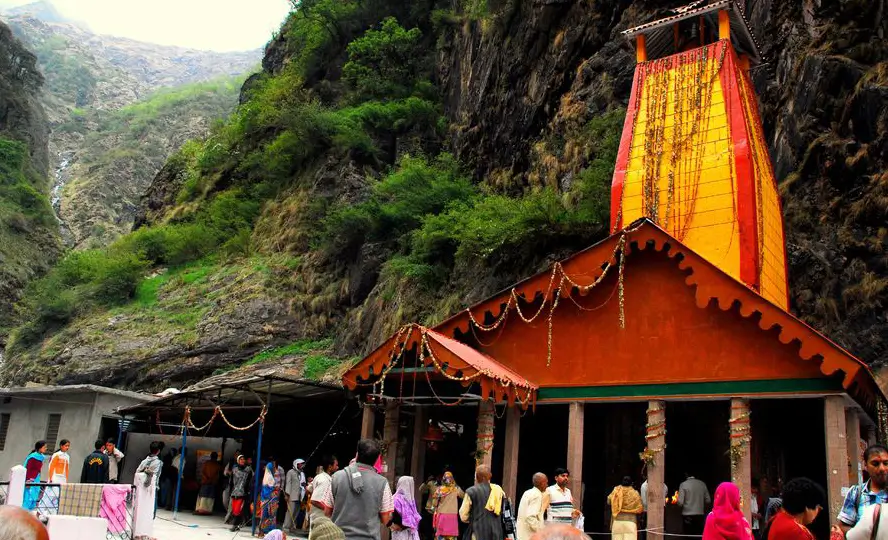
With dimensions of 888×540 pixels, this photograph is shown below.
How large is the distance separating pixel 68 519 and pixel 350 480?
16.9ft

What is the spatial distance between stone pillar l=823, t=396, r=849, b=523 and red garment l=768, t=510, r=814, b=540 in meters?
6.42

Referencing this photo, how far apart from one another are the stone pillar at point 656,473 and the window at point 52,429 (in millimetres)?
17776

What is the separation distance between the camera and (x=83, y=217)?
223ft

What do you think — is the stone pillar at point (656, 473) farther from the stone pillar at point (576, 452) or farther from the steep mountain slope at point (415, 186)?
the steep mountain slope at point (415, 186)

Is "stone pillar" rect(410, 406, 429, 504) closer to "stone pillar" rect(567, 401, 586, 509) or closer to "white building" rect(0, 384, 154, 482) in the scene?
"stone pillar" rect(567, 401, 586, 509)

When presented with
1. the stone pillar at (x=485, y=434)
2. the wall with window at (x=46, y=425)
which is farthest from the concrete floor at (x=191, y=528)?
the stone pillar at (x=485, y=434)

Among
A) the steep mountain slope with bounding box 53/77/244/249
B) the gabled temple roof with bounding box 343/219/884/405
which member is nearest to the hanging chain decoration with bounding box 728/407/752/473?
the gabled temple roof with bounding box 343/219/884/405

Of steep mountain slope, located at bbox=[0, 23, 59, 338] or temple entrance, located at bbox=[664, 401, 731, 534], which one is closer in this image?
temple entrance, located at bbox=[664, 401, 731, 534]

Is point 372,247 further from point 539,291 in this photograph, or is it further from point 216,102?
point 216,102

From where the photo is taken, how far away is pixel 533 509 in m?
10.7

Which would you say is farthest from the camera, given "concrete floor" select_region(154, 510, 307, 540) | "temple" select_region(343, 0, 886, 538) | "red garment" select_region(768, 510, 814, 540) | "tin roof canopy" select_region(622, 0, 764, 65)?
"tin roof canopy" select_region(622, 0, 764, 65)

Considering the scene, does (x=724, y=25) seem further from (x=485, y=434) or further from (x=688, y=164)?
(x=485, y=434)

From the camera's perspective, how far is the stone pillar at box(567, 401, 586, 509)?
13016 mm

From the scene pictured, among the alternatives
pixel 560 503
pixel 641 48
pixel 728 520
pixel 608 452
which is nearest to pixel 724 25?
pixel 641 48
